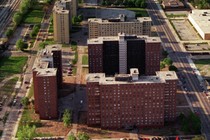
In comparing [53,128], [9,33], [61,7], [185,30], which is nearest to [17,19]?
[9,33]

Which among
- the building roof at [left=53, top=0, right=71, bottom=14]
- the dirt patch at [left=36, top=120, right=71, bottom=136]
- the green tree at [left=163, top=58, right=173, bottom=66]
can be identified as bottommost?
the dirt patch at [left=36, top=120, right=71, bottom=136]

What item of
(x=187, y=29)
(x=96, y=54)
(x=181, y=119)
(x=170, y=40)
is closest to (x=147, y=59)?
(x=96, y=54)

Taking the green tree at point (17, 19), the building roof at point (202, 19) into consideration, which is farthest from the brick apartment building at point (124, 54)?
the green tree at point (17, 19)

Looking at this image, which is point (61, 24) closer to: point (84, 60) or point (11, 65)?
point (84, 60)

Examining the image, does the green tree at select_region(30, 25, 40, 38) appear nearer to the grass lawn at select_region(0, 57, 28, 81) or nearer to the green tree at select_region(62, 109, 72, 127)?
the grass lawn at select_region(0, 57, 28, 81)

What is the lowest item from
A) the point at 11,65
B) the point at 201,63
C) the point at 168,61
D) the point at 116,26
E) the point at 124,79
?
the point at 11,65

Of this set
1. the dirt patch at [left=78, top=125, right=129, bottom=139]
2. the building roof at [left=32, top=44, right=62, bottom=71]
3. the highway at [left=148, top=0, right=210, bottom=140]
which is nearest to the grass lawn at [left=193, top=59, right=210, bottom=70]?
the highway at [left=148, top=0, right=210, bottom=140]
